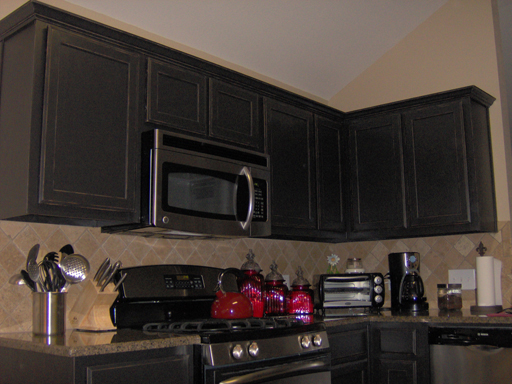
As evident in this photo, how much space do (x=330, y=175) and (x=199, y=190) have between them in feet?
3.88

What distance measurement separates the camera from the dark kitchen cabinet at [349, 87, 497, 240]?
305 cm

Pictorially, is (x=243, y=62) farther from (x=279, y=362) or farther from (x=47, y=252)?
(x=279, y=362)

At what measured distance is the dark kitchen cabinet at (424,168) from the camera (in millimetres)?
3051

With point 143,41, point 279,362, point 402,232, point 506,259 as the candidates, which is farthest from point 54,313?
point 506,259

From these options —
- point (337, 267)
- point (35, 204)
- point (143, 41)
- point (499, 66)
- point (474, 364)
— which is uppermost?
point (499, 66)

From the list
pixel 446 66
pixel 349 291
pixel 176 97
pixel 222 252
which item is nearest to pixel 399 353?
pixel 349 291

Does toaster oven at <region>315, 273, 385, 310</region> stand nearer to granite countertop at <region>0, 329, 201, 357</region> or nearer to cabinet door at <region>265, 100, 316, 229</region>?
cabinet door at <region>265, 100, 316, 229</region>

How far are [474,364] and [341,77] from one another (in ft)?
7.18

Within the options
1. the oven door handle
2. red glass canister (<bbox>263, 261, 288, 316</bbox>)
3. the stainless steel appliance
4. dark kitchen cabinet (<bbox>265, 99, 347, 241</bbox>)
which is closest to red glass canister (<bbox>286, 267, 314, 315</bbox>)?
red glass canister (<bbox>263, 261, 288, 316</bbox>)

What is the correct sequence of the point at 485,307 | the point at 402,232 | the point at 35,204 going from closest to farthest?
the point at 35,204 < the point at 485,307 < the point at 402,232

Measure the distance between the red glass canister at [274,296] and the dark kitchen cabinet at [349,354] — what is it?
1.39 feet

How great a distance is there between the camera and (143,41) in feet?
7.71

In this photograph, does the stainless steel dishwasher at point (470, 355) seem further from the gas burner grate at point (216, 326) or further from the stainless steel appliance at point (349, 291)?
the gas burner grate at point (216, 326)

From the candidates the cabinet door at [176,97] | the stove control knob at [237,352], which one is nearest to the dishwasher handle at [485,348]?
the stove control knob at [237,352]
